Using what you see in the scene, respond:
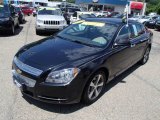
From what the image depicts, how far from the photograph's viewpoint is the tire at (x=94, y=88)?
4.30 m

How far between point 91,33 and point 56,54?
1266 mm

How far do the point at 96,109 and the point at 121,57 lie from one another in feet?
5.13

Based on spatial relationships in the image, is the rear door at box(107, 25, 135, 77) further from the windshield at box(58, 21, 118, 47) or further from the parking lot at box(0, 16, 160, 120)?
the parking lot at box(0, 16, 160, 120)

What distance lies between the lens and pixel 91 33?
5309 mm

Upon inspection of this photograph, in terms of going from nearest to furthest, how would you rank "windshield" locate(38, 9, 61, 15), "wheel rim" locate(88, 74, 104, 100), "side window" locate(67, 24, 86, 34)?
"wheel rim" locate(88, 74, 104, 100)
"side window" locate(67, 24, 86, 34)
"windshield" locate(38, 9, 61, 15)

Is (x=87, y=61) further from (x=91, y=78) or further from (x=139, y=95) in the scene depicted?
(x=139, y=95)

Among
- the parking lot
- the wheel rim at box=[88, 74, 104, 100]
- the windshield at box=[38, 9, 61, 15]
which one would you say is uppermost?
the windshield at box=[38, 9, 61, 15]

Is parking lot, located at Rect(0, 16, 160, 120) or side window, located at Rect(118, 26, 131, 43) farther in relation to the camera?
side window, located at Rect(118, 26, 131, 43)

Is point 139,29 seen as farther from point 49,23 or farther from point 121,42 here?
point 49,23

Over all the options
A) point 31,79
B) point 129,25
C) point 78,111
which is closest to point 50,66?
point 31,79

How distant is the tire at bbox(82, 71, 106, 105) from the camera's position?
430 centimetres

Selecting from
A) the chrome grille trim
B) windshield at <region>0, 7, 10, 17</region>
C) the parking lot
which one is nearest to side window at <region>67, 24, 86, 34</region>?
the parking lot

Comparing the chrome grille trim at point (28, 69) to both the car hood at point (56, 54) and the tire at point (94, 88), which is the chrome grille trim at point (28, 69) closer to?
the car hood at point (56, 54)

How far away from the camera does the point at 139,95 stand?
525cm
